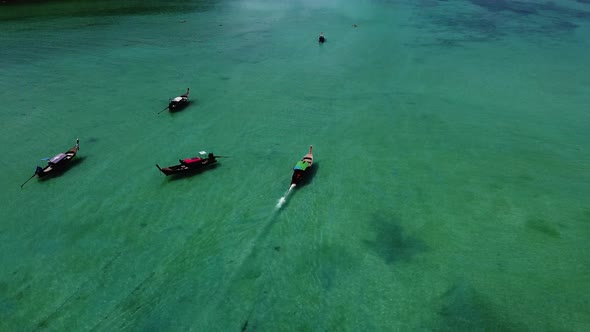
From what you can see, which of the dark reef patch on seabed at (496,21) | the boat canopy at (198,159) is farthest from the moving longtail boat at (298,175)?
the dark reef patch on seabed at (496,21)

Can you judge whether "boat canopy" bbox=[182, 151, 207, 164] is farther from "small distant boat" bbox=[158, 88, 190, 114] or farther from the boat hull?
"small distant boat" bbox=[158, 88, 190, 114]

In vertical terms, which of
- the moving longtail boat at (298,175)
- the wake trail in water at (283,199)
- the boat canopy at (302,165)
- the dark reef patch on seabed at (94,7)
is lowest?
the wake trail in water at (283,199)

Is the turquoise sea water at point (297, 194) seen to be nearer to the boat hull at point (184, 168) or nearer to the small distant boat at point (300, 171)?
the boat hull at point (184, 168)

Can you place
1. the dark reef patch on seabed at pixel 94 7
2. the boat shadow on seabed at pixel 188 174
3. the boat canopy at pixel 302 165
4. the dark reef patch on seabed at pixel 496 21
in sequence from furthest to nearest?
the dark reef patch on seabed at pixel 94 7
the dark reef patch on seabed at pixel 496 21
the boat shadow on seabed at pixel 188 174
the boat canopy at pixel 302 165

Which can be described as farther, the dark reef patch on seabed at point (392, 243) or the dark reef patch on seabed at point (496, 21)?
the dark reef patch on seabed at point (496, 21)

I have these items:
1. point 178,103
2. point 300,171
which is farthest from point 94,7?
point 300,171

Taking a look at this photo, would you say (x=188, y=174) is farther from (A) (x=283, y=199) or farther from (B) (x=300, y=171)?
(B) (x=300, y=171)

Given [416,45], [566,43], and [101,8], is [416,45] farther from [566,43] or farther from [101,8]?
[101,8]
